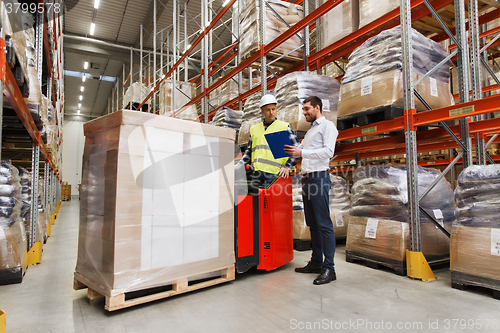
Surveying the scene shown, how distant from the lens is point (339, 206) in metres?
4.95

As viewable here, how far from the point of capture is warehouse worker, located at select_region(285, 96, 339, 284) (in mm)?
3078

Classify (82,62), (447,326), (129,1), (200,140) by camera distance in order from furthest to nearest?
(82,62) < (129,1) < (200,140) < (447,326)

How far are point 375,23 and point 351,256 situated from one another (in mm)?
2874

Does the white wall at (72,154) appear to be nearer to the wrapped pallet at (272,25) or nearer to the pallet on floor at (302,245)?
the wrapped pallet at (272,25)

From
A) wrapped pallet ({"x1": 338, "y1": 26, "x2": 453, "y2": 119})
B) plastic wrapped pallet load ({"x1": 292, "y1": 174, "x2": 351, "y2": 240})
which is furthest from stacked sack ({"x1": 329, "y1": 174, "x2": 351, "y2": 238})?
wrapped pallet ({"x1": 338, "y1": 26, "x2": 453, "y2": 119})

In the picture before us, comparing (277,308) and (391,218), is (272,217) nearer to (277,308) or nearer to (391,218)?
(277,308)

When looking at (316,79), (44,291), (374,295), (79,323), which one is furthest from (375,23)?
(44,291)

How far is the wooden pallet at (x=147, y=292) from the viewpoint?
226 centimetres

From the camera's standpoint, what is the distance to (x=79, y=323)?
218 centimetres

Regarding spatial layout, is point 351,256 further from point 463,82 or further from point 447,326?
point 463,82

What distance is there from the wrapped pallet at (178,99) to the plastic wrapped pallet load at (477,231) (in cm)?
843

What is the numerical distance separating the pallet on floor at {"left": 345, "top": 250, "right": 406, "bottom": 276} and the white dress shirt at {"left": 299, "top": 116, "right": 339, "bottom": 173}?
117 cm

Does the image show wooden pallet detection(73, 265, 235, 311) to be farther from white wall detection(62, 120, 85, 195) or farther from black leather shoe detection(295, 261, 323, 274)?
white wall detection(62, 120, 85, 195)

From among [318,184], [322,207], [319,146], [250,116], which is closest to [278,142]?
[319,146]
